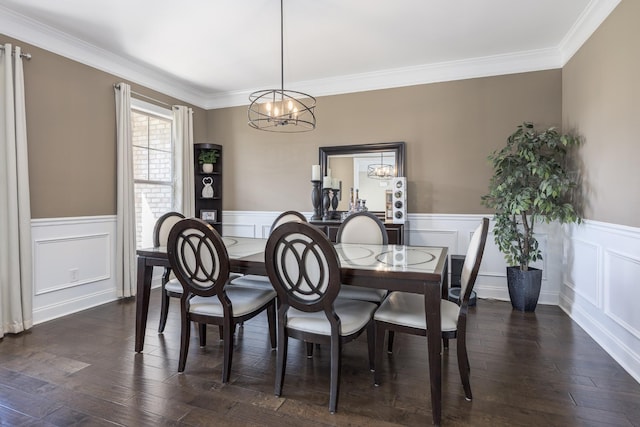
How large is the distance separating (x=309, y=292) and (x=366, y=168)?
2.76 m

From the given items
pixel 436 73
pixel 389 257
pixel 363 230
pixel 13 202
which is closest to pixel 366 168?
pixel 436 73

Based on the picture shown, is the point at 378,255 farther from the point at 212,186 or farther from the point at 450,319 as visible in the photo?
the point at 212,186

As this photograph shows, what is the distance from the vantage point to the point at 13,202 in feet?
9.52

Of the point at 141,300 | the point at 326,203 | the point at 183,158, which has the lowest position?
the point at 141,300

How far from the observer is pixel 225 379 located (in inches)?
83.4

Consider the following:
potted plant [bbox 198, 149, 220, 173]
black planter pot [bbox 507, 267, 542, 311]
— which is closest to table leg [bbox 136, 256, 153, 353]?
potted plant [bbox 198, 149, 220, 173]

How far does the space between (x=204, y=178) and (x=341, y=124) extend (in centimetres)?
220

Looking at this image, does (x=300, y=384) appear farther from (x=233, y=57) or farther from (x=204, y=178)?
(x=204, y=178)

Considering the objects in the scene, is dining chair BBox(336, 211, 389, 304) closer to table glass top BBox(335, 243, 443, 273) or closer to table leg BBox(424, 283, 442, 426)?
table glass top BBox(335, 243, 443, 273)

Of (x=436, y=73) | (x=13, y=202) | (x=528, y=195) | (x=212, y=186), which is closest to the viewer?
(x=13, y=202)

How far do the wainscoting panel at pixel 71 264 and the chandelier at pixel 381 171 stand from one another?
3064mm

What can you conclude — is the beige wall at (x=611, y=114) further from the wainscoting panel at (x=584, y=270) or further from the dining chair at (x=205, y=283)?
the dining chair at (x=205, y=283)

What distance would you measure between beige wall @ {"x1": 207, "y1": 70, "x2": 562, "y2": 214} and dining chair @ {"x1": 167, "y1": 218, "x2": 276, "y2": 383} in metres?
2.63

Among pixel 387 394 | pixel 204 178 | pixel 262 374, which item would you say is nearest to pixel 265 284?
pixel 262 374
